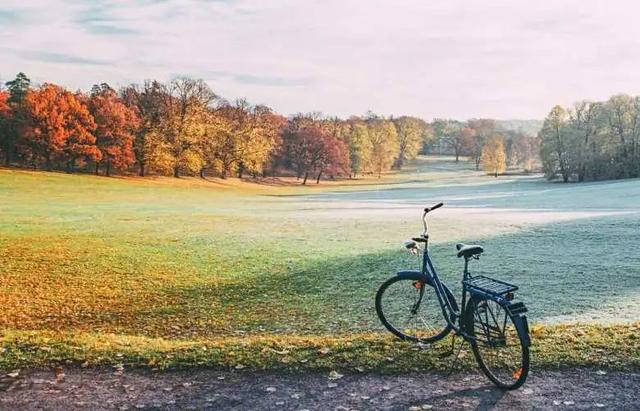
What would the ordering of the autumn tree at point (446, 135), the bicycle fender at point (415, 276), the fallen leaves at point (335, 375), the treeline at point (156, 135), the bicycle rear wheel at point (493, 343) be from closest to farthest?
the bicycle rear wheel at point (493, 343) < the fallen leaves at point (335, 375) < the bicycle fender at point (415, 276) < the treeline at point (156, 135) < the autumn tree at point (446, 135)

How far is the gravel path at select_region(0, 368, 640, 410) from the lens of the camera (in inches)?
233

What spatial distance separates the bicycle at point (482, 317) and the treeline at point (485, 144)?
4345 inches

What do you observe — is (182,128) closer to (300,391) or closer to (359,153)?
(359,153)

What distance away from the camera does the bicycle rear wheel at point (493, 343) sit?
6332mm

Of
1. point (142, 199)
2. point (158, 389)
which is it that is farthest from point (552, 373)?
point (142, 199)

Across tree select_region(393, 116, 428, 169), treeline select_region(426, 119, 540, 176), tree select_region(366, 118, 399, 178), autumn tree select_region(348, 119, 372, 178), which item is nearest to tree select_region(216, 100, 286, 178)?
autumn tree select_region(348, 119, 372, 178)

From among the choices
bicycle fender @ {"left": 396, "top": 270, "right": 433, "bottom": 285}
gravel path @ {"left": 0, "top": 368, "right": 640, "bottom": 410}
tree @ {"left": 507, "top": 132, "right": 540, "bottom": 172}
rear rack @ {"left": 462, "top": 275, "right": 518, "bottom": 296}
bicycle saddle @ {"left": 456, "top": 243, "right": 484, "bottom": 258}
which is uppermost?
tree @ {"left": 507, "top": 132, "right": 540, "bottom": 172}

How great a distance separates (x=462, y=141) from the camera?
161375 millimetres

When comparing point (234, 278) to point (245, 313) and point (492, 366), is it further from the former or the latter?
point (492, 366)

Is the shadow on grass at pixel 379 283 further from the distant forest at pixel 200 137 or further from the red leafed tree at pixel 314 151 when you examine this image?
the red leafed tree at pixel 314 151

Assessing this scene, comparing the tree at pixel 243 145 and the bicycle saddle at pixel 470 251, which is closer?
the bicycle saddle at pixel 470 251

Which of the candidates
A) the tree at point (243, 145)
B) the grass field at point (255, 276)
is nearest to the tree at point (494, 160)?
the tree at point (243, 145)

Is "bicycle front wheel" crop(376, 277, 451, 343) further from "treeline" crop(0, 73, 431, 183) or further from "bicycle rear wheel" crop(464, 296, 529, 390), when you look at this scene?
"treeline" crop(0, 73, 431, 183)

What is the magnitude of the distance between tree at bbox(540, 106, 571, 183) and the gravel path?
8510 cm
